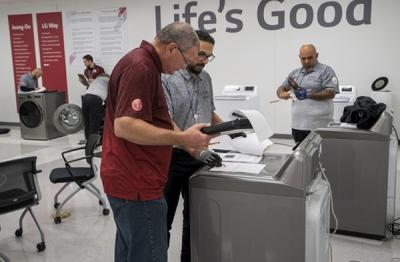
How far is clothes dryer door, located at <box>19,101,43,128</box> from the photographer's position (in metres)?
7.71

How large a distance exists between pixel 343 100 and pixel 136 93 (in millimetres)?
4775

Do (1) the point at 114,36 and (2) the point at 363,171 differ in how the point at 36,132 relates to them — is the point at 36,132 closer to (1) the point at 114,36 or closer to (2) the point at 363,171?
(1) the point at 114,36

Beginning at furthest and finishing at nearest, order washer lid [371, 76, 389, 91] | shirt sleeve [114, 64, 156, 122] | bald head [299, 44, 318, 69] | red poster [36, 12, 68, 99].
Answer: red poster [36, 12, 68, 99], washer lid [371, 76, 389, 91], bald head [299, 44, 318, 69], shirt sleeve [114, 64, 156, 122]

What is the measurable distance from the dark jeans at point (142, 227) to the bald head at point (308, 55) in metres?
2.56

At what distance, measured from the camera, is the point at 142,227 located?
169cm

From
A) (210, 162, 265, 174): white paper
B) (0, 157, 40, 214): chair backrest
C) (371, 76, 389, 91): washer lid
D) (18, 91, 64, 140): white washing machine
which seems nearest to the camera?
(210, 162, 265, 174): white paper

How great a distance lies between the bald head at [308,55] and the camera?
3.77m

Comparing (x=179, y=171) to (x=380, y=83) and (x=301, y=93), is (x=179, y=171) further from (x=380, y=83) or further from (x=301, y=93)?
(x=380, y=83)

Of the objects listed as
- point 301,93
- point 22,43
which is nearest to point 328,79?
point 301,93

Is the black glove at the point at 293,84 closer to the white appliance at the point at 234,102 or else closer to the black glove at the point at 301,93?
the black glove at the point at 301,93

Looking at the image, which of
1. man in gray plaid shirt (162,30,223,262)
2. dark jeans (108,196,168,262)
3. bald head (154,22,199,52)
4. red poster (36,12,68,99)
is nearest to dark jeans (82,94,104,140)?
red poster (36,12,68,99)

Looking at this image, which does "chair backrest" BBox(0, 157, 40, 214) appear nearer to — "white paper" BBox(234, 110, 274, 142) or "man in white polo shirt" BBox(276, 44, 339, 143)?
"white paper" BBox(234, 110, 274, 142)

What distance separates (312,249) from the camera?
1716 mm

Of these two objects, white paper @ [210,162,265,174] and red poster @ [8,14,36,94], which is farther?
red poster @ [8,14,36,94]
